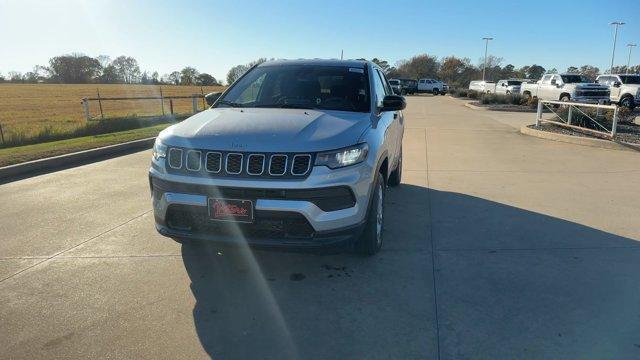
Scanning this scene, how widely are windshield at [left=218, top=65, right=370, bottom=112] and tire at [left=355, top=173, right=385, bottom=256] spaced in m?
0.87

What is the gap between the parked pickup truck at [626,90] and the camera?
2402 centimetres

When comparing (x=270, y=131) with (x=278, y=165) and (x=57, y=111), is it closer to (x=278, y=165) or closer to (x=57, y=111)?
(x=278, y=165)

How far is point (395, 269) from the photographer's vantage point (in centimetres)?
407

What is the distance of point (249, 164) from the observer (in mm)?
3428

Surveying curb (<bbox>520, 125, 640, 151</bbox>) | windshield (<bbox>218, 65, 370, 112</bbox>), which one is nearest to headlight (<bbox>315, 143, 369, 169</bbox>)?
windshield (<bbox>218, 65, 370, 112</bbox>)

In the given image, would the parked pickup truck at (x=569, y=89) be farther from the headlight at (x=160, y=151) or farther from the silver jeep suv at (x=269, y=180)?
the headlight at (x=160, y=151)

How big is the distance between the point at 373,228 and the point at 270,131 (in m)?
1.25

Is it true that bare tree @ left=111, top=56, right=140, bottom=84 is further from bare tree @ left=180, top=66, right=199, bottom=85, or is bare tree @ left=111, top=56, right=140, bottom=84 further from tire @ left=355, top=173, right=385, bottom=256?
tire @ left=355, top=173, right=385, bottom=256

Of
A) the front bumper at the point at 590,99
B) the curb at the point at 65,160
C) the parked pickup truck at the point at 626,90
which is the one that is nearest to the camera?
the curb at the point at 65,160

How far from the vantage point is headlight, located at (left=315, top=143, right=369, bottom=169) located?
136 inches

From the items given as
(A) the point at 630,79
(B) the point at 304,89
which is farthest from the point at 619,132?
(A) the point at 630,79

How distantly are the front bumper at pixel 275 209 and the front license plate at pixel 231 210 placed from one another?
36mm

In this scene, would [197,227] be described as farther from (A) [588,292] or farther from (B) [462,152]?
(B) [462,152]

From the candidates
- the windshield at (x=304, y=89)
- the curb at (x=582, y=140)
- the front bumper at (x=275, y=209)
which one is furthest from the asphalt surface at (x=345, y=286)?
the curb at (x=582, y=140)
